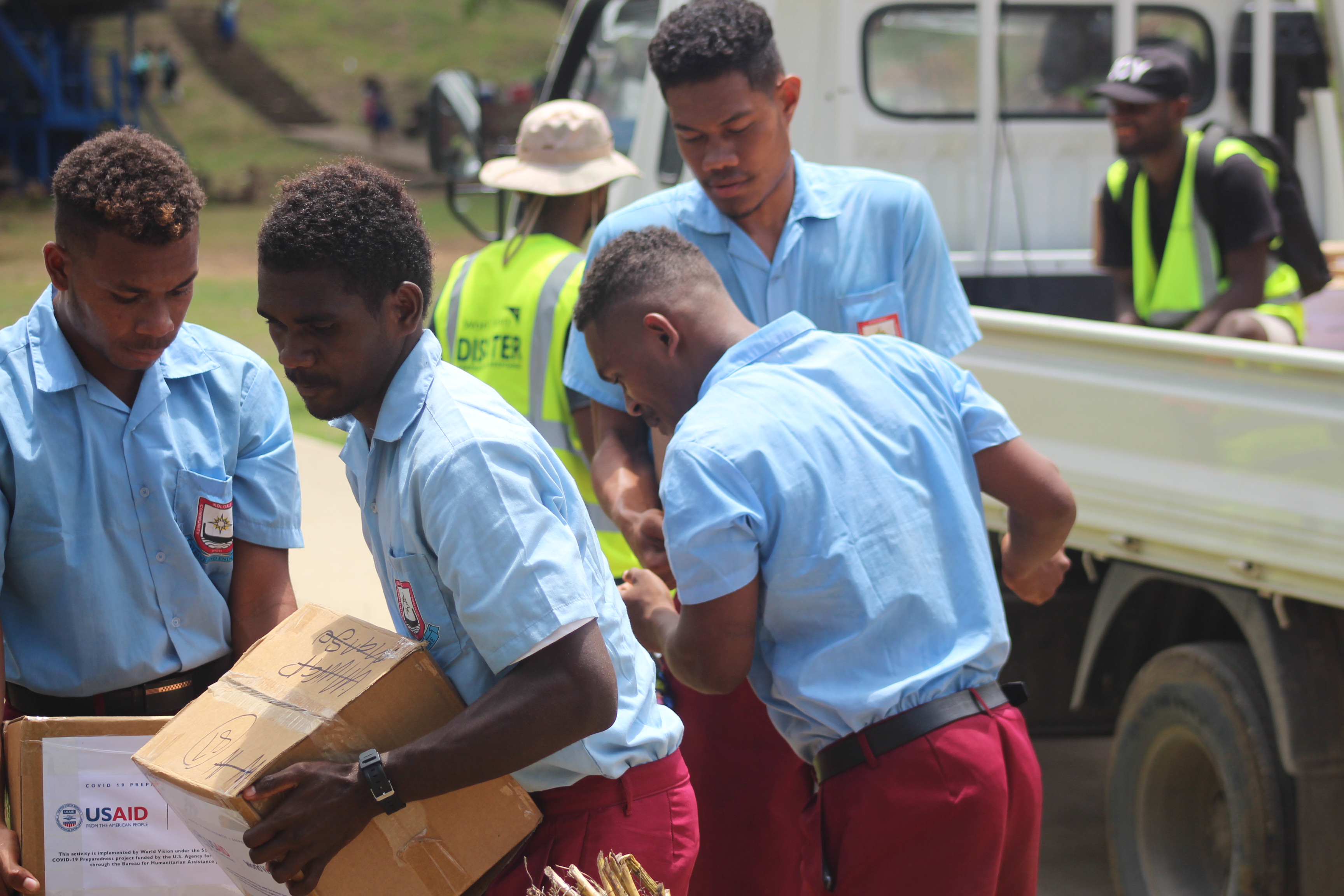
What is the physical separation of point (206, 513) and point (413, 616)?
61 centimetres

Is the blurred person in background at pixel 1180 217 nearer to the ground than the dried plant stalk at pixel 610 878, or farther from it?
farther from it

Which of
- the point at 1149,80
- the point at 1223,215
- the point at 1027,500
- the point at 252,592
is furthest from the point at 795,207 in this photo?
the point at 1223,215

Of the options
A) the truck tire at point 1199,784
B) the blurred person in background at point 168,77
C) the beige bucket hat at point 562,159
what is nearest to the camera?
the truck tire at point 1199,784

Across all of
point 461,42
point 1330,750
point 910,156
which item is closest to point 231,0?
point 461,42

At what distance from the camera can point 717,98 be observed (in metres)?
2.75

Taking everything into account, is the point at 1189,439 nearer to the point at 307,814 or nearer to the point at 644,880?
the point at 644,880

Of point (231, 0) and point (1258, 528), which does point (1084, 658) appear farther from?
point (231, 0)

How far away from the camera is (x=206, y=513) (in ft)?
7.20

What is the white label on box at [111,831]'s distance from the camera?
200 cm

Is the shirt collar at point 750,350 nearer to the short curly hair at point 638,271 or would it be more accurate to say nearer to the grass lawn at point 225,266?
the short curly hair at point 638,271

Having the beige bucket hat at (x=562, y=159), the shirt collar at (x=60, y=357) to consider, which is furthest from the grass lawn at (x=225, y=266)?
the shirt collar at (x=60, y=357)

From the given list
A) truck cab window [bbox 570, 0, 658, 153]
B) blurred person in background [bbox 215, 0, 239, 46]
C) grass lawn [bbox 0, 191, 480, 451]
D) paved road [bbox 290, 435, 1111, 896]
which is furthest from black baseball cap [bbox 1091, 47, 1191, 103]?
blurred person in background [bbox 215, 0, 239, 46]

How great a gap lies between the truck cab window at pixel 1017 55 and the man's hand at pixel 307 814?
3452 millimetres

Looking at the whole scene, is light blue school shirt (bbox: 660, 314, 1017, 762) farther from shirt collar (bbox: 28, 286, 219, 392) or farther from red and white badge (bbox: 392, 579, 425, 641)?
shirt collar (bbox: 28, 286, 219, 392)
